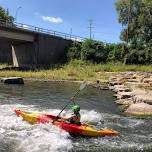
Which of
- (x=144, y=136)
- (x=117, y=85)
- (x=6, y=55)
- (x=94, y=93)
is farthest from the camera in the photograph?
(x=6, y=55)

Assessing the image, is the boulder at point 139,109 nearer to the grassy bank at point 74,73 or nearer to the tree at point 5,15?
the grassy bank at point 74,73

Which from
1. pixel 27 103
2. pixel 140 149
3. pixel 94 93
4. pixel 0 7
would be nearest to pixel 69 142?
pixel 140 149

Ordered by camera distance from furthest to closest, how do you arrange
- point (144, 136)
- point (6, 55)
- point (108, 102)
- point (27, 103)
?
point (6, 55) < point (108, 102) < point (27, 103) < point (144, 136)

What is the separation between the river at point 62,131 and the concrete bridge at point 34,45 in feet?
105

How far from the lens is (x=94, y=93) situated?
121ft

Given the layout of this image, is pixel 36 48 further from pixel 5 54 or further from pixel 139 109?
pixel 139 109

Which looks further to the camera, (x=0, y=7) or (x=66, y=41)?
(x=0, y=7)

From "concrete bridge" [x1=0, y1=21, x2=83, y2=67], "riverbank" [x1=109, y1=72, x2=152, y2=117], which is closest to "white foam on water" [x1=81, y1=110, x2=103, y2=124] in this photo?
"riverbank" [x1=109, y1=72, x2=152, y2=117]

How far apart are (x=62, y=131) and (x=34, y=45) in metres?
49.0

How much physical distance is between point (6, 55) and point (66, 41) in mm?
13572

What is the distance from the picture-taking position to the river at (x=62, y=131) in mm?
17188

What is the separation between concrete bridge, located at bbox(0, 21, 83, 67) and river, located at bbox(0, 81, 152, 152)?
32.0 meters

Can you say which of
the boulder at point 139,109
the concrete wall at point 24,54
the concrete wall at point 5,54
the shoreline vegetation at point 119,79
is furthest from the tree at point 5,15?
the boulder at point 139,109

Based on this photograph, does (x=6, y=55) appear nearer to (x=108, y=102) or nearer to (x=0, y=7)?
(x=0, y=7)
